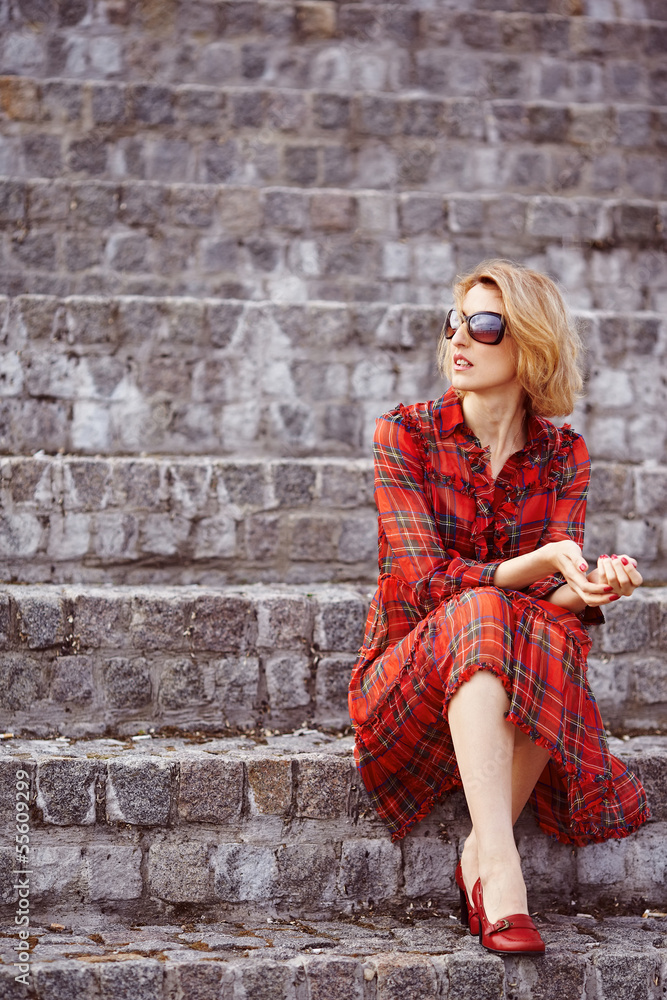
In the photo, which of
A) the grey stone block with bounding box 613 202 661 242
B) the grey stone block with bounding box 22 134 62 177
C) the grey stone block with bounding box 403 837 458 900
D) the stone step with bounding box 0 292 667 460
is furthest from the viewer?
the grey stone block with bounding box 22 134 62 177

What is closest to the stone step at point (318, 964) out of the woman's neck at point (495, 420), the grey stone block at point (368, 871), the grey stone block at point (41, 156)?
the grey stone block at point (368, 871)

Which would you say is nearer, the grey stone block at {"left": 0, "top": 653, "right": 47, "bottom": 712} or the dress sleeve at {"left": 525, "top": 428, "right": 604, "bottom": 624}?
the dress sleeve at {"left": 525, "top": 428, "right": 604, "bottom": 624}

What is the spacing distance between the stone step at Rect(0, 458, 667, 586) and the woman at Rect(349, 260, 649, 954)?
0.99 meters

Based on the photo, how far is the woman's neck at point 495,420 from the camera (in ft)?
8.00

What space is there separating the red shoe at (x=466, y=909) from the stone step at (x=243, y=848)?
0.10 metres

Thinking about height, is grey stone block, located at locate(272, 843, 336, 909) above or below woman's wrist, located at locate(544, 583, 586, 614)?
below

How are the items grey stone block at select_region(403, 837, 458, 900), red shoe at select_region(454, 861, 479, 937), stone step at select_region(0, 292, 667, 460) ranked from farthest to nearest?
stone step at select_region(0, 292, 667, 460) < grey stone block at select_region(403, 837, 458, 900) < red shoe at select_region(454, 861, 479, 937)

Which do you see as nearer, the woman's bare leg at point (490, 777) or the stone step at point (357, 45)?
the woman's bare leg at point (490, 777)

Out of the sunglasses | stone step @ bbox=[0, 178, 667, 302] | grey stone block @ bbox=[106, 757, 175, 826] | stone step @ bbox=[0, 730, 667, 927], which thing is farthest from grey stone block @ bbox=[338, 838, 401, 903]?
stone step @ bbox=[0, 178, 667, 302]

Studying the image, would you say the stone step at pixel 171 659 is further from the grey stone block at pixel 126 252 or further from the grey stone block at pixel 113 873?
the grey stone block at pixel 126 252

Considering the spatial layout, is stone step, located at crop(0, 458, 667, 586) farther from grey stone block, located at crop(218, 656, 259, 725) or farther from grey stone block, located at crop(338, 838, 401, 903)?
grey stone block, located at crop(338, 838, 401, 903)

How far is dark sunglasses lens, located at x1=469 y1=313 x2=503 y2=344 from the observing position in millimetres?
2309

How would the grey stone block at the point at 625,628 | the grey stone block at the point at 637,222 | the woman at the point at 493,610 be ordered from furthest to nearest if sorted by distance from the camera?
the grey stone block at the point at 637,222
the grey stone block at the point at 625,628
the woman at the point at 493,610

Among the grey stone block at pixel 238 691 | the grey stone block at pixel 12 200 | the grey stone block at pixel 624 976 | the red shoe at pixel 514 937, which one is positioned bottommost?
the grey stone block at pixel 624 976
